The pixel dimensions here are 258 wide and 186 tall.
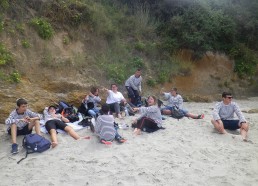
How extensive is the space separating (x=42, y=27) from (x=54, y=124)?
5.36m

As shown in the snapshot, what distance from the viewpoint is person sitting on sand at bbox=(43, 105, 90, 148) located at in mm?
7718

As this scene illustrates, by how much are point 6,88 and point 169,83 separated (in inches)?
305

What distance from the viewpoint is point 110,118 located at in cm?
798

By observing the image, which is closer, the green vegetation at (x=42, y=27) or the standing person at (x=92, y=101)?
the standing person at (x=92, y=101)

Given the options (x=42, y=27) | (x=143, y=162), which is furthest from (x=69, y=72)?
(x=143, y=162)

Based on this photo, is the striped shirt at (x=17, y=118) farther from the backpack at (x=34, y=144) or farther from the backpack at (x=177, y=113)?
the backpack at (x=177, y=113)

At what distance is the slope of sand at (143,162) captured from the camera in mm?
5941

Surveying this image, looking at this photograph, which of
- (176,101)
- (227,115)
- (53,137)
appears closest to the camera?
(53,137)

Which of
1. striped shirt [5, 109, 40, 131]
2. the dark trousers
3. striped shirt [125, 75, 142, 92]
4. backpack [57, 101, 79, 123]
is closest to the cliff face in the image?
backpack [57, 101, 79, 123]

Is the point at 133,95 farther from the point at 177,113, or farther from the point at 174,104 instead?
the point at 177,113

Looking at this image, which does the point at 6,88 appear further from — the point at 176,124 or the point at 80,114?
the point at 176,124

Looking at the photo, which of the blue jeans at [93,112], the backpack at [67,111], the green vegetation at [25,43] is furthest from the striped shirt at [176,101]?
the green vegetation at [25,43]

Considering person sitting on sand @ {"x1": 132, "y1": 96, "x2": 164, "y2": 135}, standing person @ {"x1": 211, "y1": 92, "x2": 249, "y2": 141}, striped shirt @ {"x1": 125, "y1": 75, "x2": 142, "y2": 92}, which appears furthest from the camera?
striped shirt @ {"x1": 125, "y1": 75, "x2": 142, "y2": 92}

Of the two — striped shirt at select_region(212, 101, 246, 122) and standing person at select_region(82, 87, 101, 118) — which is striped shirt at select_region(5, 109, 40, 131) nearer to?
standing person at select_region(82, 87, 101, 118)
